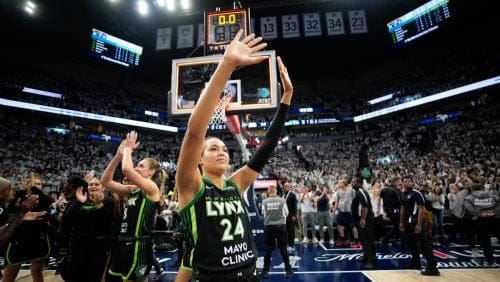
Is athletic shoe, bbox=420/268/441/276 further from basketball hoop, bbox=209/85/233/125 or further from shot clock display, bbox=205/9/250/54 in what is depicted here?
shot clock display, bbox=205/9/250/54

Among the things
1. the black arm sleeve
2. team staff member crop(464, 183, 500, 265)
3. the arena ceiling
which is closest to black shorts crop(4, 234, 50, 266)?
the black arm sleeve

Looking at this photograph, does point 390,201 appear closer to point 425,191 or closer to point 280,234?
point 425,191

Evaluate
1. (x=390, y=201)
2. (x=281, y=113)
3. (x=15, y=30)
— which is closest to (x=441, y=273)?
(x=390, y=201)

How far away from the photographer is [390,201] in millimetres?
9078

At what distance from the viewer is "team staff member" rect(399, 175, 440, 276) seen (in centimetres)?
599

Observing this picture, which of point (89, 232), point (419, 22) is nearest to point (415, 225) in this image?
point (89, 232)

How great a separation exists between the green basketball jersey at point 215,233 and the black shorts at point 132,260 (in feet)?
6.45

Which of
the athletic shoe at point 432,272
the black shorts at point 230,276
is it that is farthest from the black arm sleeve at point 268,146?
the athletic shoe at point 432,272

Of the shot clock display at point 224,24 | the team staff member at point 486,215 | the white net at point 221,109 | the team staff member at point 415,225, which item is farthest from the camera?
the shot clock display at point 224,24

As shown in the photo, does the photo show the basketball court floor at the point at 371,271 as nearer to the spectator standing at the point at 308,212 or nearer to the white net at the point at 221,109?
the spectator standing at the point at 308,212

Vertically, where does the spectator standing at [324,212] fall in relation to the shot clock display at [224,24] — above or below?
below

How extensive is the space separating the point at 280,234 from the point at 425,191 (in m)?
7.04

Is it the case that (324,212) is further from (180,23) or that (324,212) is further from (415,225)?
(180,23)

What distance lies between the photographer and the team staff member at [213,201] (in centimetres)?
149
